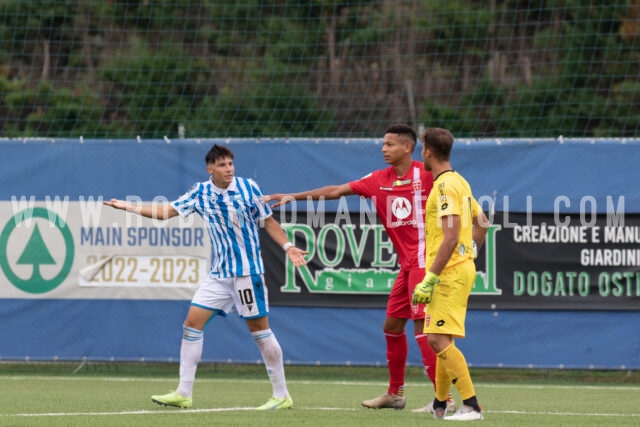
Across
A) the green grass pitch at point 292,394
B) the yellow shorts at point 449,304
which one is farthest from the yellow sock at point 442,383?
the yellow shorts at point 449,304

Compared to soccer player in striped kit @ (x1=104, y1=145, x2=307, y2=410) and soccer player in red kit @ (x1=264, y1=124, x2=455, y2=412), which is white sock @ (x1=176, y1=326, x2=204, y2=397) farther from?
soccer player in red kit @ (x1=264, y1=124, x2=455, y2=412)

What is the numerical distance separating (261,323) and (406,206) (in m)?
1.46

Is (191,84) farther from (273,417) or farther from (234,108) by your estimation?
(273,417)

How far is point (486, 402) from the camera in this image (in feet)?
32.4

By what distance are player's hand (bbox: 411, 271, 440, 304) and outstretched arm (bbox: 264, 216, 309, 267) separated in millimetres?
1177

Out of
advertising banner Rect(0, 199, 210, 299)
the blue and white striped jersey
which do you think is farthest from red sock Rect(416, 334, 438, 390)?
advertising banner Rect(0, 199, 210, 299)

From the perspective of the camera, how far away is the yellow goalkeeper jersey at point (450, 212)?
744 cm

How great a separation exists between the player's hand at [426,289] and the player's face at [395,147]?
1.57 metres

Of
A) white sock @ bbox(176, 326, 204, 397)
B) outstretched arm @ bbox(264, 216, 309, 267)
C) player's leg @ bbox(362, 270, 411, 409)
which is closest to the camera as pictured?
outstretched arm @ bbox(264, 216, 309, 267)

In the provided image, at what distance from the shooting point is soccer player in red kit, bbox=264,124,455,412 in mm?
8656

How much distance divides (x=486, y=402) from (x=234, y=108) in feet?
41.2

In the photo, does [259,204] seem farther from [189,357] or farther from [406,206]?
[189,357]

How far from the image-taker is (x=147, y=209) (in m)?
8.66

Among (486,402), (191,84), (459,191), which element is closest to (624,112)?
(191,84)
